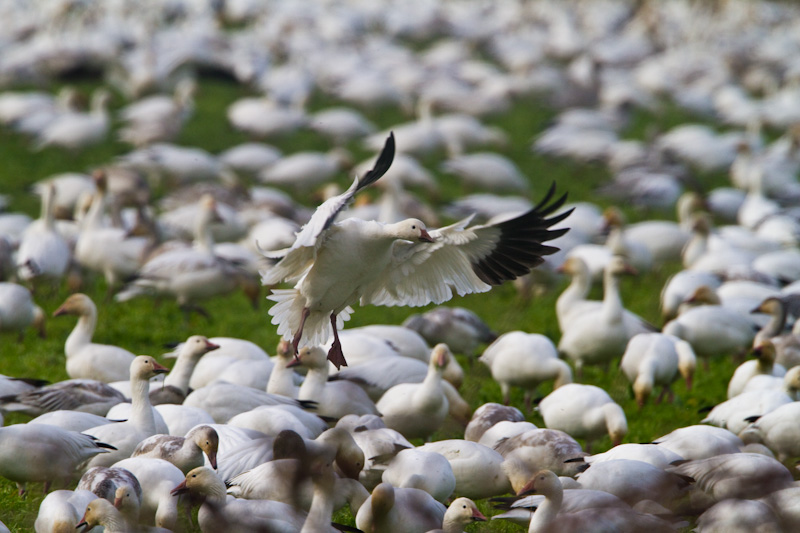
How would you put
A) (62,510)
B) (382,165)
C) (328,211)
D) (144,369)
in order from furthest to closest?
(144,369) → (382,165) → (328,211) → (62,510)

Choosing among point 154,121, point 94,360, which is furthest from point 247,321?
point 154,121

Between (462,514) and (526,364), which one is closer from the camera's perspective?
(462,514)

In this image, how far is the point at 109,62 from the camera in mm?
15031

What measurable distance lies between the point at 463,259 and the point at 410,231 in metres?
0.48

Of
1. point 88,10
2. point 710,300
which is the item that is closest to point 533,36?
point 88,10

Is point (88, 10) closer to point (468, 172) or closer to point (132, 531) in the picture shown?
point (468, 172)

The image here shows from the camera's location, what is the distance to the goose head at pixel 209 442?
3.88 m

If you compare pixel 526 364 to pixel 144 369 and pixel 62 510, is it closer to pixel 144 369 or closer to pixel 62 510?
pixel 144 369

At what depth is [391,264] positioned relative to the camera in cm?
471

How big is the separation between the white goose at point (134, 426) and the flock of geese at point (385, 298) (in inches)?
0.4

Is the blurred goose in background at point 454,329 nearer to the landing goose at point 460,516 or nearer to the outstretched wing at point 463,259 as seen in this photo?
the outstretched wing at point 463,259

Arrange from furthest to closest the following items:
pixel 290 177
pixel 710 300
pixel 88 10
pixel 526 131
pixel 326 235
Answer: pixel 88 10
pixel 526 131
pixel 290 177
pixel 710 300
pixel 326 235

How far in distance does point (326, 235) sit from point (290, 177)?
6530 millimetres

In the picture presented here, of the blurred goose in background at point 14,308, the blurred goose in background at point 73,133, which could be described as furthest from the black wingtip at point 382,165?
the blurred goose in background at point 73,133
